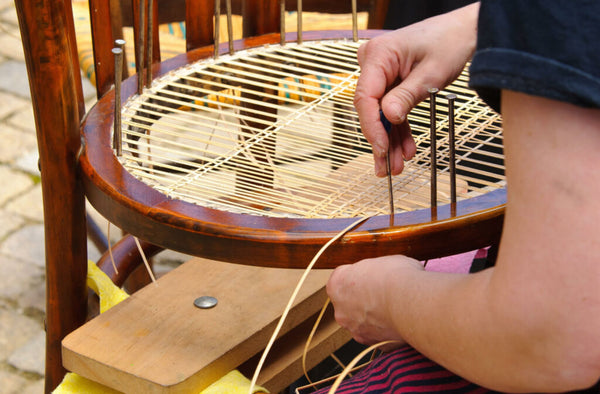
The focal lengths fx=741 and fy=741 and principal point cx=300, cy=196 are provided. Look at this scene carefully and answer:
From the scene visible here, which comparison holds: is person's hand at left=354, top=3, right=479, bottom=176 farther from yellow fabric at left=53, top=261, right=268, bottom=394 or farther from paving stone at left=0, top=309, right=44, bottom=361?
paving stone at left=0, top=309, right=44, bottom=361

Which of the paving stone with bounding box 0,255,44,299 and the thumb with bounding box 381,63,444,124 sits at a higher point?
the thumb with bounding box 381,63,444,124

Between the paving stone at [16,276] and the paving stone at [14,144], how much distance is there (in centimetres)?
57

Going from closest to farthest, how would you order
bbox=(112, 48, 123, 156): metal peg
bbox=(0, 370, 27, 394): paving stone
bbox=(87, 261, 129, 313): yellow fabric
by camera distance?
bbox=(112, 48, 123, 156): metal peg
bbox=(87, 261, 129, 313): yellow fabric
bbox=(0, 370, 27, 394): paving stone

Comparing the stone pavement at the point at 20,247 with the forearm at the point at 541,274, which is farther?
the stone pavement at the point at 20,247

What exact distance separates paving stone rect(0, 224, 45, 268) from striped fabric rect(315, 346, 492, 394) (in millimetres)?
1439

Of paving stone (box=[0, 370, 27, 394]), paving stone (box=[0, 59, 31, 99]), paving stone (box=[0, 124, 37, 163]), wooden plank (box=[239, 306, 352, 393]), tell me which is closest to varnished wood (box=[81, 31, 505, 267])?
wooden plank (box=[239, 306, 352, 393])

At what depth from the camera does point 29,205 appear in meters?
2.28

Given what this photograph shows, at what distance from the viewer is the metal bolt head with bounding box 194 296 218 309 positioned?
101cm

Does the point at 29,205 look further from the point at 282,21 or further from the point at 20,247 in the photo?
the point at 282,21

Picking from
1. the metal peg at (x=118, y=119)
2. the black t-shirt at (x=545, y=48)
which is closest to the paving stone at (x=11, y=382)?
the metal peg at (x=118, y=119)

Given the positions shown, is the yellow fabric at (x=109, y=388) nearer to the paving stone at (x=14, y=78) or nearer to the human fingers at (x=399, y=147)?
the human fingers at (x=399, y=147)

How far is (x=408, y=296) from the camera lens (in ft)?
2.28

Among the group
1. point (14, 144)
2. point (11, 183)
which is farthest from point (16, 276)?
point (14, 144)

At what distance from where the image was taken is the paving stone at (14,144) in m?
2.51
